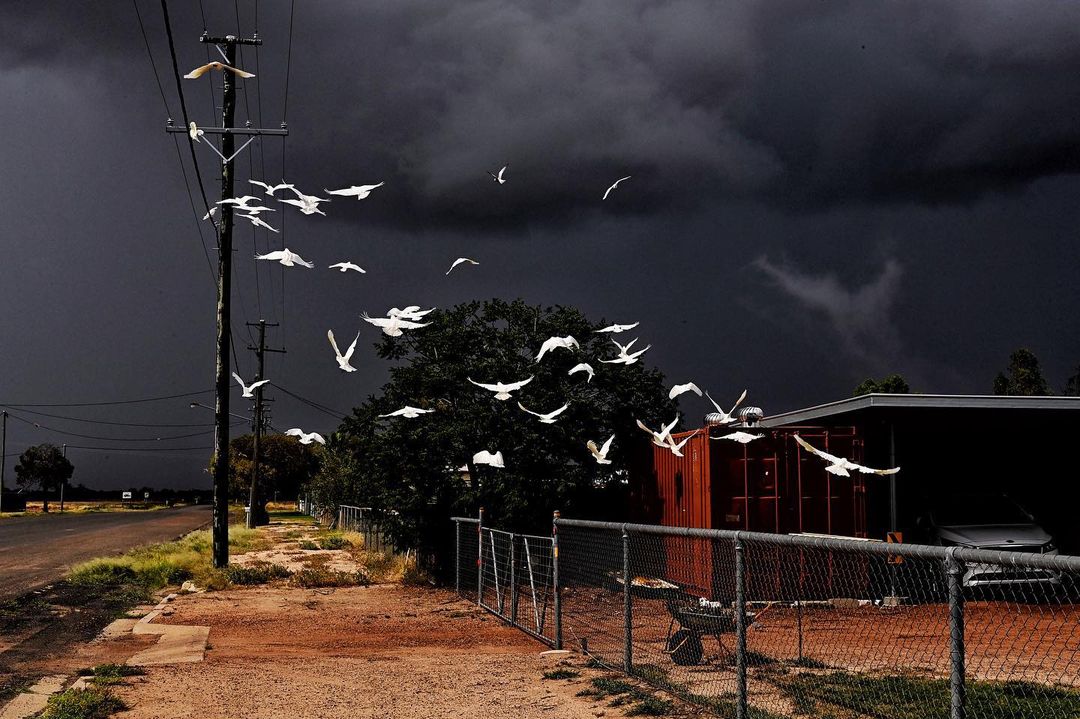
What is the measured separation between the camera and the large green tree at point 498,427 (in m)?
19.5

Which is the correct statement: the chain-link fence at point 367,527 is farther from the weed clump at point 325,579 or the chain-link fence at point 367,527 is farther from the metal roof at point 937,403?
the metal roof at point 937,403

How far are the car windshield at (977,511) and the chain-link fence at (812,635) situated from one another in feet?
7.67

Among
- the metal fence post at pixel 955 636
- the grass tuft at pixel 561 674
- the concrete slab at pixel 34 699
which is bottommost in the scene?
the concrete slab at pixel 34 699

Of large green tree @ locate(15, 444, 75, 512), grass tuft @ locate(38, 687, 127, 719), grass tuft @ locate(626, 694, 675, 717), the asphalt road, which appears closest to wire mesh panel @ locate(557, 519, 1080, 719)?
grass tuft @ locate(626, 694, 675, 717)

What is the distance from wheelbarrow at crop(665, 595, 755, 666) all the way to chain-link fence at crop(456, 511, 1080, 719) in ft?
0.04

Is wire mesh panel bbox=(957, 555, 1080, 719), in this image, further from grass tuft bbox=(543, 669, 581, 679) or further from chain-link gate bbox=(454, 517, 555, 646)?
chain-link gate bbox=(454, 517, 555, 646)

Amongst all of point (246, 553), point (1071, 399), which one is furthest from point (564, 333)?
point (246, 553)

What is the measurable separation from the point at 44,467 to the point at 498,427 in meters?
110

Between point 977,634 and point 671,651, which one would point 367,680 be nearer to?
point 671,651

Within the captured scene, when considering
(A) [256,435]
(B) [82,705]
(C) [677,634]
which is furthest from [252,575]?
(A) [256,435]

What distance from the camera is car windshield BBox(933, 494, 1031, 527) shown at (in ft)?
61.1

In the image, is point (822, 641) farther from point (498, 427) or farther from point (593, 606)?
point (498, 427)

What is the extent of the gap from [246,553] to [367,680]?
73.0ft

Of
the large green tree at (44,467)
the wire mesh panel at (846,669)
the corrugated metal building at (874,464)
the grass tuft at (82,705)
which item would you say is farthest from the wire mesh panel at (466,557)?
the large green tree at (44,467)
